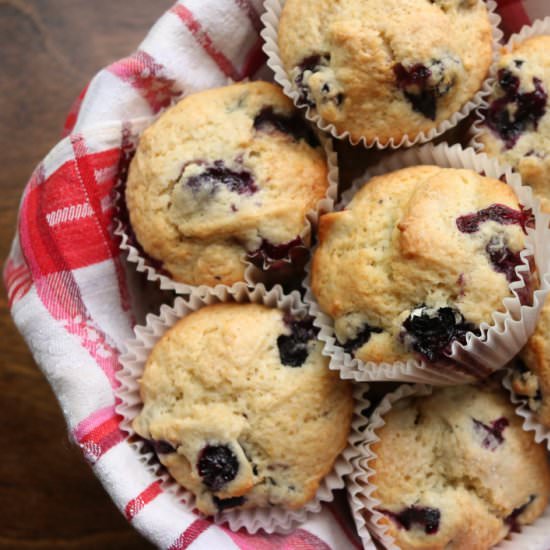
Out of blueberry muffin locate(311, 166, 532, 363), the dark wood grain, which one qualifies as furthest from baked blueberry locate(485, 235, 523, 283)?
the dark wood grain

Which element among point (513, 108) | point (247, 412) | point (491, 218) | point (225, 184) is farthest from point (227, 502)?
point (513, 108)

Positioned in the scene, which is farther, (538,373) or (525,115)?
(525,115)

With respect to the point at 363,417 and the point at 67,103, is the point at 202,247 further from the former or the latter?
the point at 67,103

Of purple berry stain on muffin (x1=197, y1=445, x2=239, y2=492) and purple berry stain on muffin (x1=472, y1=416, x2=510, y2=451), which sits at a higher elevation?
purple berry stain on muffin (x1=197, y1=445, x2=239, y2=492)

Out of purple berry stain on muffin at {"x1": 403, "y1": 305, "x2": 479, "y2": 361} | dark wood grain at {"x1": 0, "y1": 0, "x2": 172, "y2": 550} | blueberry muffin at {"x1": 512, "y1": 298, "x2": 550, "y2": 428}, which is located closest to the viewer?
purple berry stain on muffin at {"x1": 403, "y1": 305, "x2": 479, "y2": 361}

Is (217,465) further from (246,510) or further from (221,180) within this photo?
(221,180)

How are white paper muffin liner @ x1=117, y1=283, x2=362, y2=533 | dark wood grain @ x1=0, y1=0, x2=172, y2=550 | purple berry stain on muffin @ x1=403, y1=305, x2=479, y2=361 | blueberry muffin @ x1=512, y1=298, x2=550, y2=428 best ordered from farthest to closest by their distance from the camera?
1. dark wood grain @ x1=0, y1=0, x2=172, y2=550
2. white paper muffin liner @ x1=117, y1=283, x2=362, y2=533
3. blueberry muffin @ x1=512, y1=298, x2=550, y2=428
4. purple berry stain on muffin @ x1=403, y1=305, x2=479, y2=361

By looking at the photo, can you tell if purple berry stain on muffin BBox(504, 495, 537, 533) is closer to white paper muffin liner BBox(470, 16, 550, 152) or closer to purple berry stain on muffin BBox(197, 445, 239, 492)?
purple berry stain on muffin BBox(197, 445, 239, 492)

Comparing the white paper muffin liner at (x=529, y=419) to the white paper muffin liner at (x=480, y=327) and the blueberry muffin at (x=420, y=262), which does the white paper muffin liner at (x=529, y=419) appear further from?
the blueberry muffin at (x=420, y=262)
